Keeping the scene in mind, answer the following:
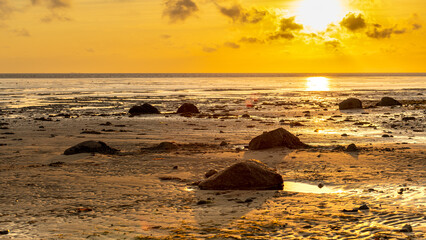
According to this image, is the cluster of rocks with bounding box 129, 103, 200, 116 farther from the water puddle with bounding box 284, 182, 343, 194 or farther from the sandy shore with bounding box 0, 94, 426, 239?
the water puddle with bounding box 284, 182, 343, 194

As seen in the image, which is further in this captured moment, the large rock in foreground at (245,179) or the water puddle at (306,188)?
the large rock in foreground at (245,179)

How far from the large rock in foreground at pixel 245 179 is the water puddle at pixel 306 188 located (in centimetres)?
38

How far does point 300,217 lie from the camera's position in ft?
35.4

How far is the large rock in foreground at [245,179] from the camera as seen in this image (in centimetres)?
1363

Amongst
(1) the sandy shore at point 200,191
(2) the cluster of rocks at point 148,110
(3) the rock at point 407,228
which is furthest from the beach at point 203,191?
(2) the cluster of rocks at point 148,110

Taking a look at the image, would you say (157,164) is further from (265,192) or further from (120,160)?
(265,192)

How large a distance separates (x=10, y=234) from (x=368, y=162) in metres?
12.7

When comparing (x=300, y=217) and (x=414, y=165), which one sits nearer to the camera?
(x=300, y=217)

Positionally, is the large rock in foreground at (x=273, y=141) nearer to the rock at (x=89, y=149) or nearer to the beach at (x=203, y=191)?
the beach at (x=203, y=191)

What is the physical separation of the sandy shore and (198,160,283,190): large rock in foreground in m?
0.35

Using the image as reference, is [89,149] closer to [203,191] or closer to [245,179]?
[203,191]

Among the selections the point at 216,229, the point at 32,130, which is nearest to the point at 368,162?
the point at 216,229

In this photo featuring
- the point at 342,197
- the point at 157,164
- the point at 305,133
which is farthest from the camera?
the point at 305,133

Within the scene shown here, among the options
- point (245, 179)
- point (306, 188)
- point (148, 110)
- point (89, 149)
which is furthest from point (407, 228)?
point (148, 110)
